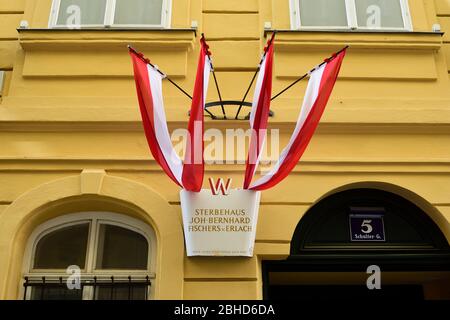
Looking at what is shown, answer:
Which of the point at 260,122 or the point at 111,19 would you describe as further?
the point at 111,19

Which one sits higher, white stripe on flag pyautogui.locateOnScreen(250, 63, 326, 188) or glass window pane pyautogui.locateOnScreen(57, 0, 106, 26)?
glass window pane pyautogui.locateOnScreen(57, 0, 106, 26)

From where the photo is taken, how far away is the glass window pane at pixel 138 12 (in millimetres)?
A: 5648

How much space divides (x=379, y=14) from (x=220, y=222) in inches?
120

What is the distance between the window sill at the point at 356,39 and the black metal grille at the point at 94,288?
280 centimetres

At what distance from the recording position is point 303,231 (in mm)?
4898

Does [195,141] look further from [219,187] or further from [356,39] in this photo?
[356,39]

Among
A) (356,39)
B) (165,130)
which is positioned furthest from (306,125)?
(356,39)

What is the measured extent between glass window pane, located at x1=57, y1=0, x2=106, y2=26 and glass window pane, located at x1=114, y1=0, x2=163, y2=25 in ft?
0.60

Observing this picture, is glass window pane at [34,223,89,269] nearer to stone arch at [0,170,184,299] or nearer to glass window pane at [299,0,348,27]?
stone arch at [0,170,184,299]

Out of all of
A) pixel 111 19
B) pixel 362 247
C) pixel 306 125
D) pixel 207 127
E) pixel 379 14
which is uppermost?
pixel 379 14

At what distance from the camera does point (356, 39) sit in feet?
17.6

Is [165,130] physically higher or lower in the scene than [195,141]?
higher

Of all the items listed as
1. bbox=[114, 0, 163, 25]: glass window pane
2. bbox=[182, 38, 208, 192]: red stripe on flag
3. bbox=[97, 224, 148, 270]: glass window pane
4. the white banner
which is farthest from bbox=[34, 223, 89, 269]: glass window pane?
bbox=[114, 0, 163, 25]: glass window pane

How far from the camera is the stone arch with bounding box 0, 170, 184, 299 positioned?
4.49 meters
